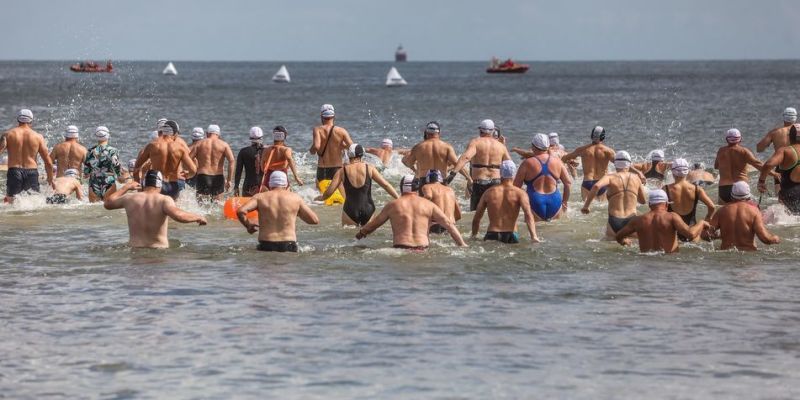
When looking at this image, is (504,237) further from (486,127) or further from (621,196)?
(486,127)

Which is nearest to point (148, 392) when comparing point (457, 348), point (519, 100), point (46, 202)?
point (457, 348)

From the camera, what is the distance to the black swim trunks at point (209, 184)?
2248cm

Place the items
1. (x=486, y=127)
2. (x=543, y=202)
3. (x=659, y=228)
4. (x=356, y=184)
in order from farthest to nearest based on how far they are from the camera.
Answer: (x=486, y=127) < (x=543, y=202) < (x=356, y=184) < (x=659, y=228)

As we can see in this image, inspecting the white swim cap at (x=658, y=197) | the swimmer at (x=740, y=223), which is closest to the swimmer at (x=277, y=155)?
the white swim cap at (x=658, y=197)

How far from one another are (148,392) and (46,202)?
41.7 ft

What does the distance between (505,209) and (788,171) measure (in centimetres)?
544

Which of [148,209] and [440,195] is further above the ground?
[440,195]

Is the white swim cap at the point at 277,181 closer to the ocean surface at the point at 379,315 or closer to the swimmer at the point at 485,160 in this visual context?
the ocean surface at the point at 379,315

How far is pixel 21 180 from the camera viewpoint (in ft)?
72.0

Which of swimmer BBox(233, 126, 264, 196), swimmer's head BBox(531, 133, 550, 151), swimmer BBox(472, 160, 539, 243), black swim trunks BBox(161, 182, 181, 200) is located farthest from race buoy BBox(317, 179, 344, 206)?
swimmer BBox(472, 160, 539, 243)

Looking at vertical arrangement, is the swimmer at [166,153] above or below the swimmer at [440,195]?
above

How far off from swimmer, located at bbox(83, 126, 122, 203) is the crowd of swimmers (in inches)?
0.9

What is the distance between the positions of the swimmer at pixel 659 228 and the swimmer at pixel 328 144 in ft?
19.9

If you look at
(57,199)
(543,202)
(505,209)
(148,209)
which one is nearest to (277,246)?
(148,209)
